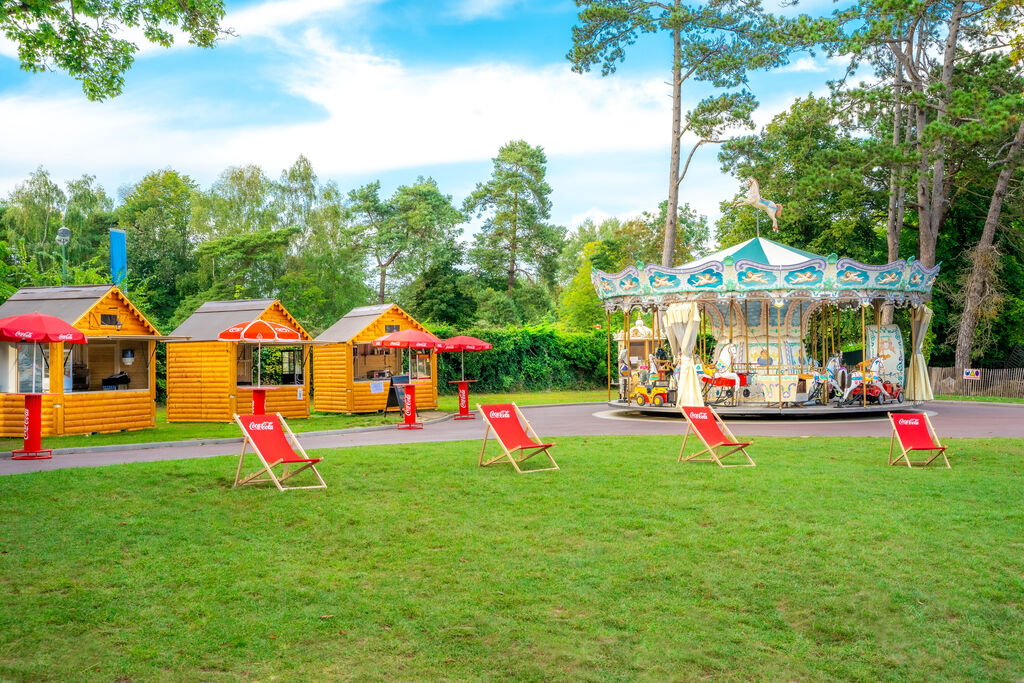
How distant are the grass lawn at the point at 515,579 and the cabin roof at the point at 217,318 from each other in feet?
37.8

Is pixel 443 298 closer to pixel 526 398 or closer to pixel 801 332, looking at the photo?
pixel 526 398

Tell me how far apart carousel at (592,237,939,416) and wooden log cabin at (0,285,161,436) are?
1225cm

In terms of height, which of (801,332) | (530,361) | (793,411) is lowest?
(793,411)

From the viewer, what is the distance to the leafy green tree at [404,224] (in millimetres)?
48500

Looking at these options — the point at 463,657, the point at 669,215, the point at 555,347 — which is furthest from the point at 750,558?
the point at 555,347

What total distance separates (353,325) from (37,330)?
1076 cm

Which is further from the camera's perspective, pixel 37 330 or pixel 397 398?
pixel 397 398

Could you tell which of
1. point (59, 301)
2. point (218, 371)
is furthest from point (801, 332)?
point (59, 301)

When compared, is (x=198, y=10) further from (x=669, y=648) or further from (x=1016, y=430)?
(x=1016, y=430)

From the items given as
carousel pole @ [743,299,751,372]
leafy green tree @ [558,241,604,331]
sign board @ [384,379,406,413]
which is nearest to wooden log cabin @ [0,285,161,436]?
sign board @ [384,379,406,413]

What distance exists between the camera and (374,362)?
82.7 feet

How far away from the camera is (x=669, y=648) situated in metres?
4.89

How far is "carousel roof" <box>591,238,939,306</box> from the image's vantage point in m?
20.1

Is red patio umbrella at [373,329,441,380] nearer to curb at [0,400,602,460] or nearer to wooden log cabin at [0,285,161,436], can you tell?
curb at [0,400,602,460]
